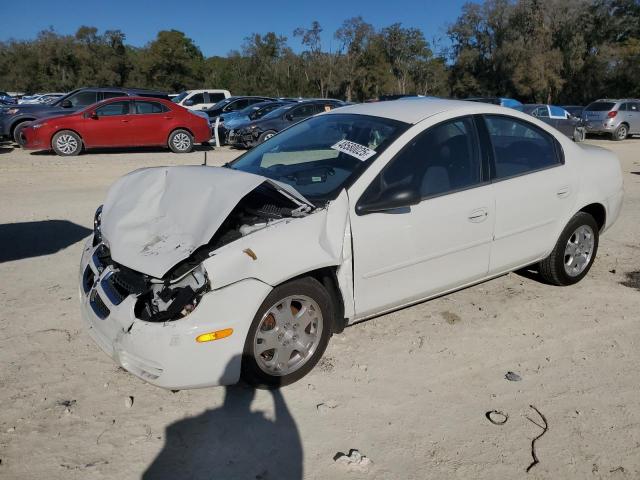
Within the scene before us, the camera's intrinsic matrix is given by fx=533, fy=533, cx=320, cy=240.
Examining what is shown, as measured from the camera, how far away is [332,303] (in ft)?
10.9

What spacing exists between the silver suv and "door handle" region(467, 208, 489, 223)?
21264 millimetres

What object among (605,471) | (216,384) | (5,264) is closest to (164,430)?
(216,384)

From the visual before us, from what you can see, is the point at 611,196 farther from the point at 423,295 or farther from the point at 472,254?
the point at 423,295

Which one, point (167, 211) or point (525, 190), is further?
point (525, 190)

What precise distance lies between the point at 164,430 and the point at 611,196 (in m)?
4.27

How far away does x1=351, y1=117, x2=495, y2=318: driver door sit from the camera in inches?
133

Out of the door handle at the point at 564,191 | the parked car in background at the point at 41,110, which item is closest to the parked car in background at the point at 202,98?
the parked car in background at the point at 41,110

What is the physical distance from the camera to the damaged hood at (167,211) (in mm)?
2885

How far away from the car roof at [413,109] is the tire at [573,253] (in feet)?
3.83

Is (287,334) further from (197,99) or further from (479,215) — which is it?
(197,99)

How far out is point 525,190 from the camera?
13.5 feet

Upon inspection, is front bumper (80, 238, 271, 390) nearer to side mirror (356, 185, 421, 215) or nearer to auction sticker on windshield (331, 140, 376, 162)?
side mirror (356, 185, 421, 215)

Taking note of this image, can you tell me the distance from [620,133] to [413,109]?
21.9 metres

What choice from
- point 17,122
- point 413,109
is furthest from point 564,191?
point 17,122
